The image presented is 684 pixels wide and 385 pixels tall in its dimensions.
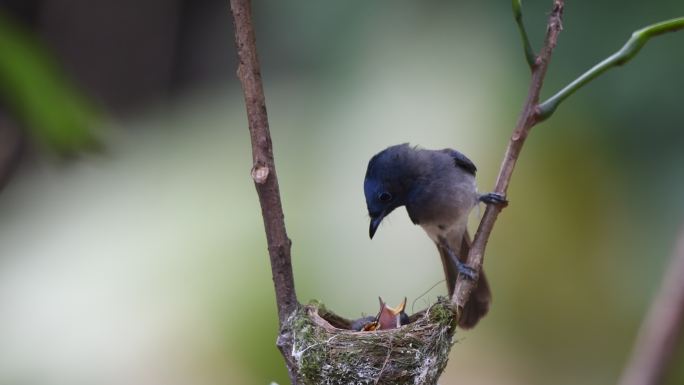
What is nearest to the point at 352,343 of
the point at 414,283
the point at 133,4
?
the point at 414,283

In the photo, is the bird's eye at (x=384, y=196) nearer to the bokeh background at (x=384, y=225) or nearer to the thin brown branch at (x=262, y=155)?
the bokeh background at (x=384, y=225)

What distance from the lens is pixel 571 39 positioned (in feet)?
15.2

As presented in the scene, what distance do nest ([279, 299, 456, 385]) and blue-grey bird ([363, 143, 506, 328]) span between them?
0.71 m

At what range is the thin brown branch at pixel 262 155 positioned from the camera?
5.61 feet

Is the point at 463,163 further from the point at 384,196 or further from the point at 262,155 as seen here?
the point at 262,155

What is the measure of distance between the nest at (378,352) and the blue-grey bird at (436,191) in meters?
0.71

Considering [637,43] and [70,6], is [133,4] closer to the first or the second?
[70,6]

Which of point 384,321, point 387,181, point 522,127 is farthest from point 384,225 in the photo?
point 522,127

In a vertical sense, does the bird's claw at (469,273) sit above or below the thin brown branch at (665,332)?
below

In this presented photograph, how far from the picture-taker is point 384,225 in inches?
166

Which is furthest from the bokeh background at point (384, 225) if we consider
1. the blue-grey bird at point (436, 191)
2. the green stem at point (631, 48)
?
the green stem at point (631, 48)

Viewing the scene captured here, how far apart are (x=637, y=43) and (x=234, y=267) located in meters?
2.95

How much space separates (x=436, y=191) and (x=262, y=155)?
1610 millimetres

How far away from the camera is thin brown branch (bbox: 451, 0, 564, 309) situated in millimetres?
1994
